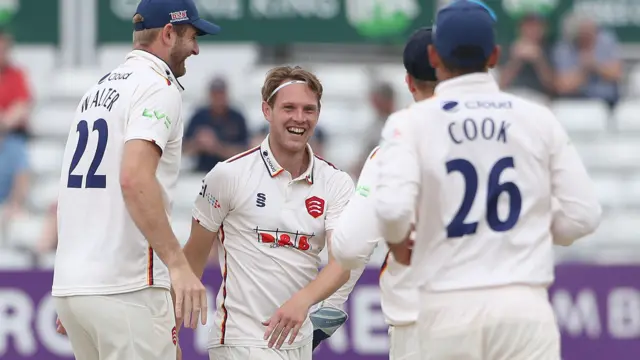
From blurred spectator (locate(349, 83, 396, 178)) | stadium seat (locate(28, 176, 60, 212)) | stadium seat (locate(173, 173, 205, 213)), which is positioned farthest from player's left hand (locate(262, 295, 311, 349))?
stadium seat (locate(28, 176, 60, 212))

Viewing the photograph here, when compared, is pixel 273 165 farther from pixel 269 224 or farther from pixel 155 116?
pixel 155 116

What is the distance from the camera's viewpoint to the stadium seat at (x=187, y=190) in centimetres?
1142

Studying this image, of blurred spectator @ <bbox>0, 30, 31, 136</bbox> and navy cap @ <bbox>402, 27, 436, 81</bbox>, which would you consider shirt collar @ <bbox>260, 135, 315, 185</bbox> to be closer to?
navy cap @ <bbox>402, 27, 436, 81</bbox>

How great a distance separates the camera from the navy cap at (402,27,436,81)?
4875 millimetres

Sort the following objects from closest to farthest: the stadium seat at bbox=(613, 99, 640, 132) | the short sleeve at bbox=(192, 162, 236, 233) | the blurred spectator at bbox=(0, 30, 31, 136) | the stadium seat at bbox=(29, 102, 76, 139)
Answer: the short sleeve at bbox=(192, 162, 236, 233) → the blurred spectator at bbox=(0, 30, 31, 136) → the stadium seat at bbox=(29, 102, 76, 139) → the stadium seat at bbox=(613, 99, 640, 132)

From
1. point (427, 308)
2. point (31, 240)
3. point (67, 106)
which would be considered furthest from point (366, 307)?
point (427, 308)

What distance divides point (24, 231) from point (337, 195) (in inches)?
245

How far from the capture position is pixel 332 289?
543 cm

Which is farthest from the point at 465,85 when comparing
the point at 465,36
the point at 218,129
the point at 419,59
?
the point at 218,129

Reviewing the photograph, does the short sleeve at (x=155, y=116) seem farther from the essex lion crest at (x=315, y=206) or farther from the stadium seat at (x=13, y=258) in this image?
the stadium seat at (x=13, y=258)

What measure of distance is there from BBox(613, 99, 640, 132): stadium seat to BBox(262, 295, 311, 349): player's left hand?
308 inches

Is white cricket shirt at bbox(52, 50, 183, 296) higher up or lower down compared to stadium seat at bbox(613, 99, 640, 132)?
lower down

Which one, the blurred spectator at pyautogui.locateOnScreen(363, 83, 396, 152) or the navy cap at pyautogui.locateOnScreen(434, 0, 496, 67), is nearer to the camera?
the navy cap at pyautogui.locateOnScreen(434, 0, 496, 67)

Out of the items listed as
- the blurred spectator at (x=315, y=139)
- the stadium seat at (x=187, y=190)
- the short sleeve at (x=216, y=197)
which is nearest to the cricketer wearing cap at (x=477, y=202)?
the short sleeve at (x=216, y=197)
